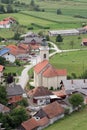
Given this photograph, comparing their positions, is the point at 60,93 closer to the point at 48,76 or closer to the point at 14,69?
the point at 48,76

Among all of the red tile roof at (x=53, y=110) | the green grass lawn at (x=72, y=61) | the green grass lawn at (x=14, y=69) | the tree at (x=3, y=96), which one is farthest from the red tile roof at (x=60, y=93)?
the green grass lawn at (x=14, y=69)

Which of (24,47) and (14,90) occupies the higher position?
(14,90)

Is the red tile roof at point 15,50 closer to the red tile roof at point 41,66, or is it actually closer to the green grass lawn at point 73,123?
the red tile roof at point 41,66

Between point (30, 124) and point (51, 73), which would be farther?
point (51, 73)

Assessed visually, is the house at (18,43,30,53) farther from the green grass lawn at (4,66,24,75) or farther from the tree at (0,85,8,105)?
the tree at (0,85,8,105)

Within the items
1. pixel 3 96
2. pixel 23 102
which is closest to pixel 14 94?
pixel 23 102

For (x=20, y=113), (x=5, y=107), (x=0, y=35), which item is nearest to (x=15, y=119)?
(x=20, y=113)

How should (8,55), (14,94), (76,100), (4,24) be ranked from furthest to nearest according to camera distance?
(4,24), (8,55), (14,94), (76,100)
